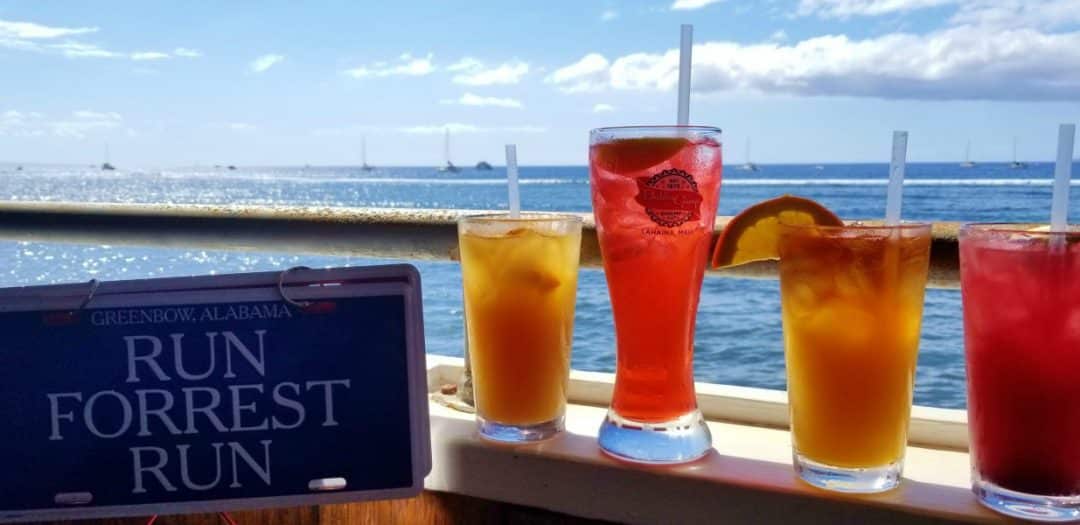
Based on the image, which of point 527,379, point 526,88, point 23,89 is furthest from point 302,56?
point 527,379

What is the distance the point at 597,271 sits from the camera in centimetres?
361

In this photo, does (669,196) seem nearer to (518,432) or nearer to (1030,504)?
(518,432)

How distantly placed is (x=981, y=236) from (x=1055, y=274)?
0.07 metres

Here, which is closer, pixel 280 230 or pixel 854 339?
pixel 854 339

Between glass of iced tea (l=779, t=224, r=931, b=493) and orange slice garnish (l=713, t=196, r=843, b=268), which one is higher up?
orange slice garnish (l=713, t=196, r=843, b=268)

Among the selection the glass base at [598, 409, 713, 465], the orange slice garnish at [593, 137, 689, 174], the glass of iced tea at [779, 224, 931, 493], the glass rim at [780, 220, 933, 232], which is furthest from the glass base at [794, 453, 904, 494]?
the orange slice garnish at [593, 137, 689, 174]

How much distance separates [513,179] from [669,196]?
21cm

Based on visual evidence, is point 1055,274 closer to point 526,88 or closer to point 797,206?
point 797,206

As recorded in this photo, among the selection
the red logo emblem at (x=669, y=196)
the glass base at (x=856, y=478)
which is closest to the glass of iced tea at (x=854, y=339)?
the glass base at (x=856, y=478)

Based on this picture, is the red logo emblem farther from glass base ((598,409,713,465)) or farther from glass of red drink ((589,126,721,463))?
glass base ((598,409,713,465))


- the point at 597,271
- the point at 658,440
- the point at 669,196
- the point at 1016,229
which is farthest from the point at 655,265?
the point at 597,271

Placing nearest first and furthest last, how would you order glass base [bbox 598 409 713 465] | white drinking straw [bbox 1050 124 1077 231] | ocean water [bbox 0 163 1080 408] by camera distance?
white drinking straw [bbox 1050 124 1077 231] < glass base [bbox 598 409 713 465] < ocean water [bbox 0 163 1080 408]

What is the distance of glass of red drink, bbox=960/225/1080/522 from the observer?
0.81 meters

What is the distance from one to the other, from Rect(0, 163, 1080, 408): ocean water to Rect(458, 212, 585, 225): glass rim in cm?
27
